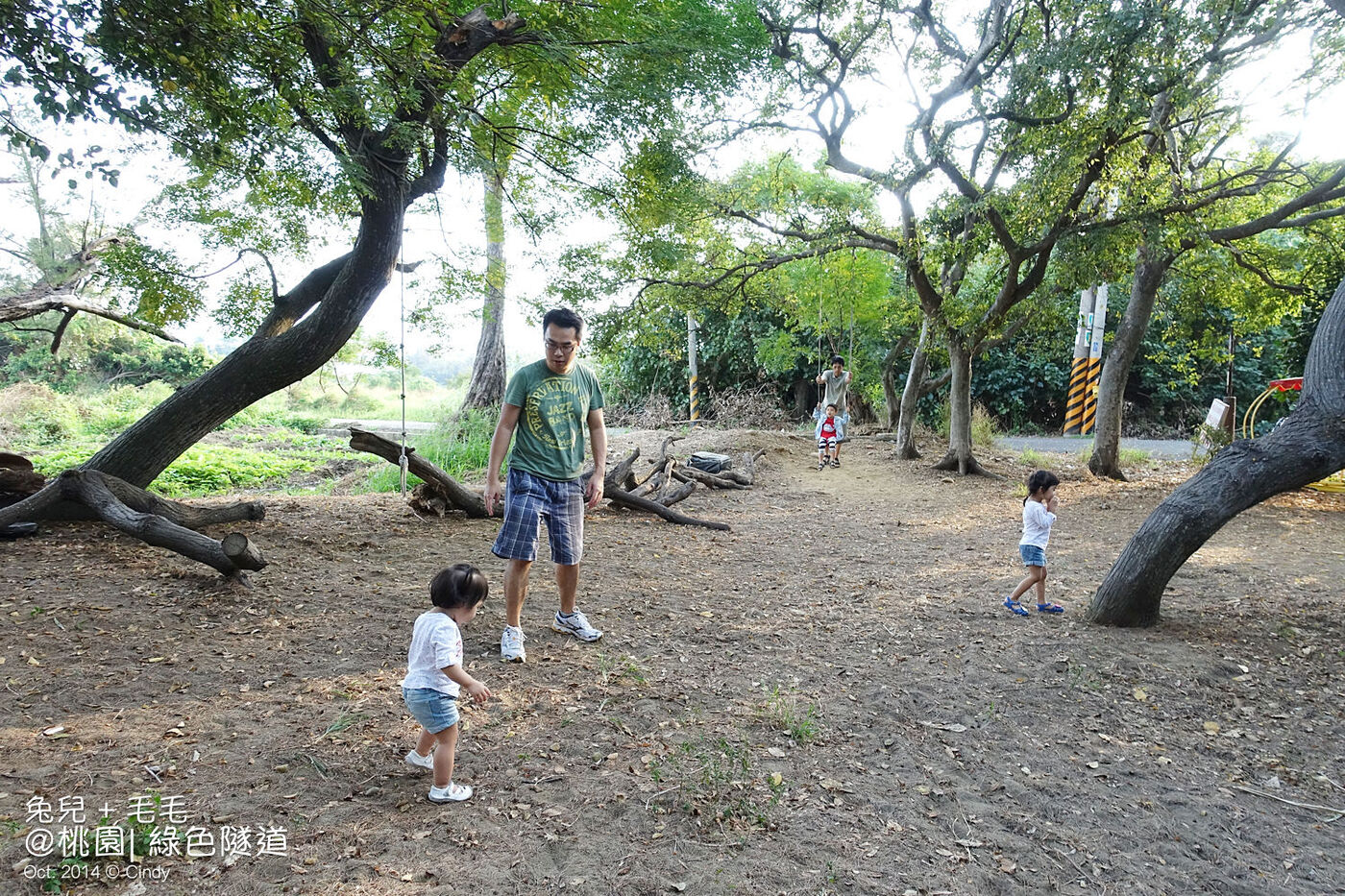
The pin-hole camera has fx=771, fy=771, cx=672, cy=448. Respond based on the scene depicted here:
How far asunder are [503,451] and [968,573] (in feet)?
13.8

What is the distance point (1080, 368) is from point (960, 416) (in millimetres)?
6352

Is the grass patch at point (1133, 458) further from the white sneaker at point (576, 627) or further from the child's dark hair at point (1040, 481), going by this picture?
the white sneaker at point (576, 627)

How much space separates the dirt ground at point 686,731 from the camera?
7.93ft

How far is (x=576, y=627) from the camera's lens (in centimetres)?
434

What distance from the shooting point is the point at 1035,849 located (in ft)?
8.41

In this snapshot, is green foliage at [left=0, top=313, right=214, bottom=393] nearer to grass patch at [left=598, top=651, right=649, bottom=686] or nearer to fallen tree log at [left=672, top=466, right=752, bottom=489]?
fallen tree log at [left=672, top=466, right=752, bottom=489]

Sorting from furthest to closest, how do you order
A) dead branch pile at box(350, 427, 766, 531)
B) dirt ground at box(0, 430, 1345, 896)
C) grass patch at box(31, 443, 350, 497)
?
grass patch at box(31, 443, 350, 497) → dead branch pile at box(350, 427, 766, 531) → dirt ground at box(0, 430, 1345, 896)

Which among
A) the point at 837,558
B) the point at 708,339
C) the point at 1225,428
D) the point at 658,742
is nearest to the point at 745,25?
the point at 837,558

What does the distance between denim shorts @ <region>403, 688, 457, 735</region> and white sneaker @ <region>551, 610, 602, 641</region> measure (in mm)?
1723

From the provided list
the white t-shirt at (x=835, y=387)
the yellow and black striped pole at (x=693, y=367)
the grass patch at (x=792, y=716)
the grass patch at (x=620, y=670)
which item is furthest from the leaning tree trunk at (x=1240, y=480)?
the yellow and black striped pole at (x=693, y=367)

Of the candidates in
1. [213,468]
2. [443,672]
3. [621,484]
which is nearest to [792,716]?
[443,672]

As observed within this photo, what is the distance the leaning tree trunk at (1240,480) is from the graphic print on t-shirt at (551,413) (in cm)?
346

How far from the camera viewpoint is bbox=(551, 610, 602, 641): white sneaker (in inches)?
170

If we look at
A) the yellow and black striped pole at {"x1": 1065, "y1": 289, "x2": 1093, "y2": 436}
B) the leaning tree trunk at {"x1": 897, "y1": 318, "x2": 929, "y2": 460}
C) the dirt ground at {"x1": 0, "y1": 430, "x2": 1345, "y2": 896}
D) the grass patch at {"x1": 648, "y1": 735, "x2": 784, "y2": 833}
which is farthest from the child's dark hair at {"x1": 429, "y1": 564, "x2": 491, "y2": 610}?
the yellow and black striped pole at {"x1": 1065, "y1": 289, "x2": 1093, "y2": 436}
